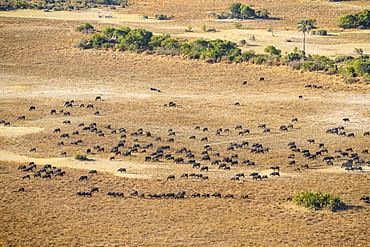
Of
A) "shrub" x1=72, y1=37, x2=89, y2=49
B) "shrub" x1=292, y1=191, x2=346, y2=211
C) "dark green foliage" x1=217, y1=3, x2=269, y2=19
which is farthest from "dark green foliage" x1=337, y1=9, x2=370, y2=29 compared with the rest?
"shrub" x1=292, y1=191, x2=346, y2=211

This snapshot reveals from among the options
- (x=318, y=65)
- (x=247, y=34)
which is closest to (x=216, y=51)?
(x=318, y=65)

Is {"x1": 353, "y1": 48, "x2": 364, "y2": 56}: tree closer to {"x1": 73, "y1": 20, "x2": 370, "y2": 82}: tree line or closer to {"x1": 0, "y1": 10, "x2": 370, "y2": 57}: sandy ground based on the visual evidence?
{"x1": 73, "y1": 20, "x2": 370, "y2": 82}: tree line

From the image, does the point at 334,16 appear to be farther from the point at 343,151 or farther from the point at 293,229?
the point at 293,229

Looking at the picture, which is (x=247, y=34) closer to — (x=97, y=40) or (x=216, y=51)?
(x=216, y=51)

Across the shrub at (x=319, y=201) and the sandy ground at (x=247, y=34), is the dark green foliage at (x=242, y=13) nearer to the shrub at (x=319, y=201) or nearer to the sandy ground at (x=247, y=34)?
the sandy ground at (x=247, y=34)

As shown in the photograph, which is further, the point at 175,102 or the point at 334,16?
the point at 334,16

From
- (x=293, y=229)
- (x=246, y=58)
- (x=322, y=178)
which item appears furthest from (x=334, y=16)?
(x=293, y=229)

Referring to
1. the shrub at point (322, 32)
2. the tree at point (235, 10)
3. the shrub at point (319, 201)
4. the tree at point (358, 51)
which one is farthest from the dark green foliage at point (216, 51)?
the shrub at point (319, 201)
